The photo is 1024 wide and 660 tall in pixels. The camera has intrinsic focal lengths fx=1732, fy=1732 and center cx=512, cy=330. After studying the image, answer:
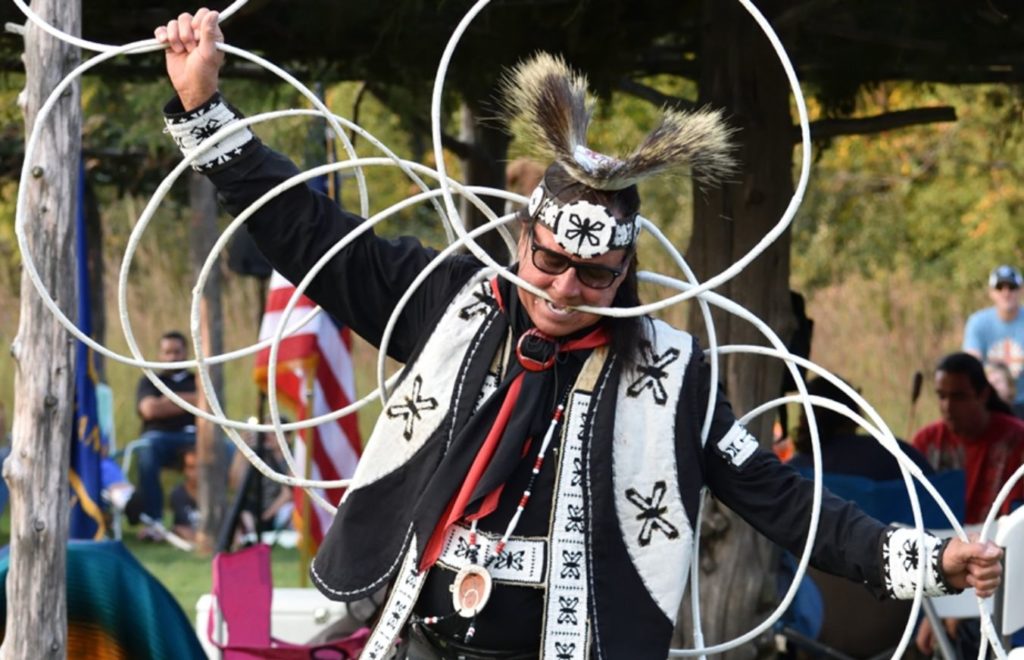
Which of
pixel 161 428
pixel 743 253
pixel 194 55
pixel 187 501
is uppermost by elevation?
pixel 194 55

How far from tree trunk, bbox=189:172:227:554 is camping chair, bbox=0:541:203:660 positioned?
20.2ft

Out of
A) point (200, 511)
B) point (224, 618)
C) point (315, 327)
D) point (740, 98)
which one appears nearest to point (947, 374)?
point (740, 98)

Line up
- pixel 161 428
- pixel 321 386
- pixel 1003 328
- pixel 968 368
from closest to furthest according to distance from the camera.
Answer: pixel 968 368 < pixel 321 386 < pixel 1003 328 < pixel 161 428

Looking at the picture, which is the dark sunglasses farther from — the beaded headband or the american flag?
the american flag

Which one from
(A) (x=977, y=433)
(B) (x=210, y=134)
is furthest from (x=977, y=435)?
(B) (x=210, y=134)

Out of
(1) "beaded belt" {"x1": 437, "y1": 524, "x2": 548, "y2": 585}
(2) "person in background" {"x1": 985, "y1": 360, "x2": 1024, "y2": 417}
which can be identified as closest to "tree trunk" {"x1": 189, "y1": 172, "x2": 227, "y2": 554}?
(2) "person in background" {"x1": 985, "y1": 360, "x2": 1024, "y2": 417}

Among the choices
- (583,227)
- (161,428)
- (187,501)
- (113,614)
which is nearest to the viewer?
(583,227)

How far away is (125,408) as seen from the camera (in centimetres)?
1315

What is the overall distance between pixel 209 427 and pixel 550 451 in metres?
7.57

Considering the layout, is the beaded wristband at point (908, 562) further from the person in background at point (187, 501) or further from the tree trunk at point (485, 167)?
the person in background at point (187, 501)

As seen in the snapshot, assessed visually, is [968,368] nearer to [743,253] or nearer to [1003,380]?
[743,253]

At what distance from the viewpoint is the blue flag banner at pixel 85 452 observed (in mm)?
6016

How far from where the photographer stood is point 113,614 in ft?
14.0

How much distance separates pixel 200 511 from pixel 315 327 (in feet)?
12.6
